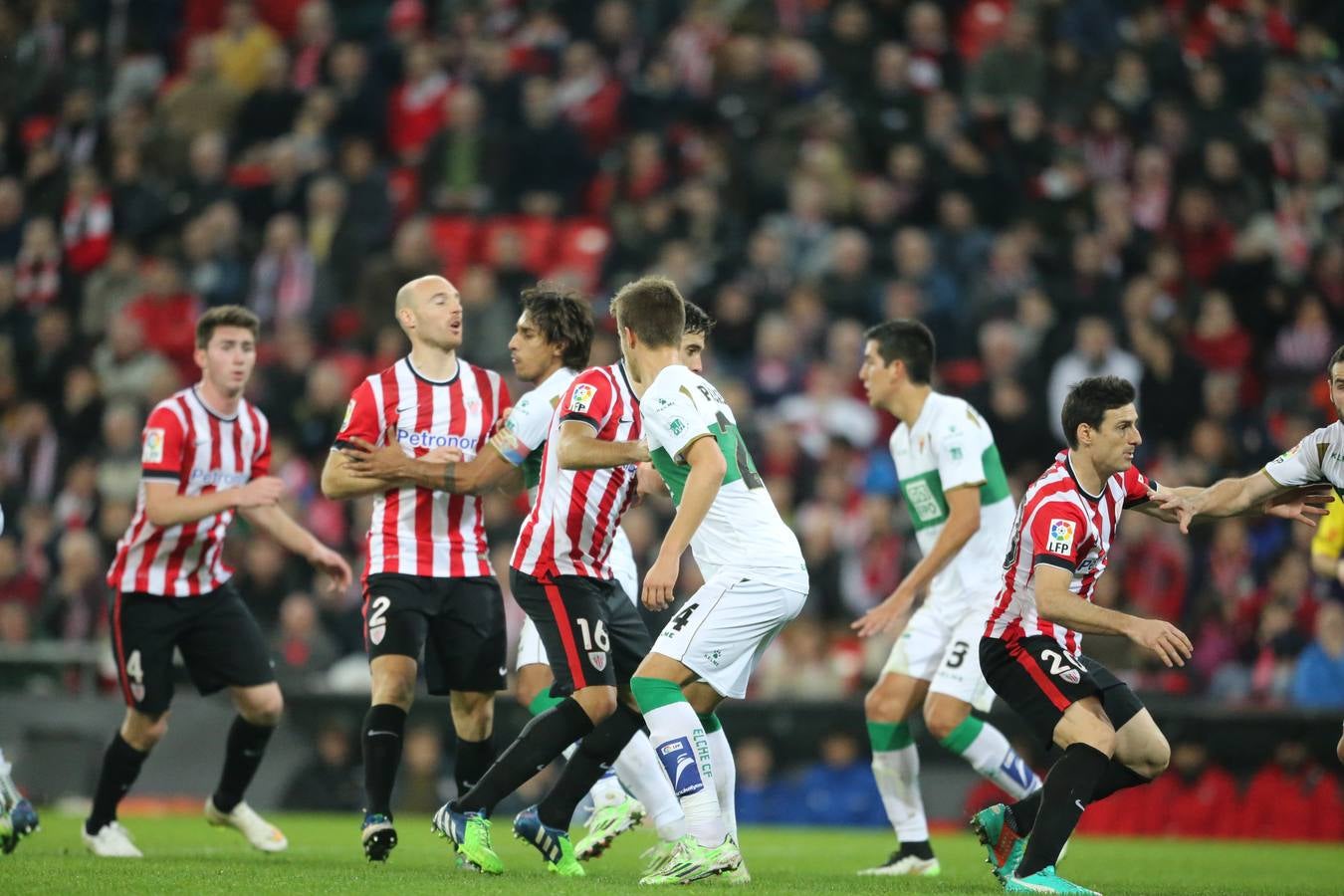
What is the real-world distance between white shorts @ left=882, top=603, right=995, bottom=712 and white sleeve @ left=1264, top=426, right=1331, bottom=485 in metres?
1.73

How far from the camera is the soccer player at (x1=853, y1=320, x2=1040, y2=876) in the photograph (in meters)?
8.48

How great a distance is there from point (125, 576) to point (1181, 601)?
8313 millimetres

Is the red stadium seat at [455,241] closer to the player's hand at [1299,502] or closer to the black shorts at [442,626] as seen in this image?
the black shorts at [442,626]

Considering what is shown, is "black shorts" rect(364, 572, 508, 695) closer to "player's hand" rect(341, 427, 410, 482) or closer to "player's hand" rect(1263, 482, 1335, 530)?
"player's hand" rect(341, 427, 410, 482)

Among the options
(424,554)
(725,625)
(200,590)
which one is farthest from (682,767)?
(200,590)

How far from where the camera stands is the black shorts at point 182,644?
8344mm

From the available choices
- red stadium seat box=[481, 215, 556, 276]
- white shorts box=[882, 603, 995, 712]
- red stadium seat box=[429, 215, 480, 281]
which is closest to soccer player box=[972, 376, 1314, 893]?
white shorts box=[882, 603, 995, 712]

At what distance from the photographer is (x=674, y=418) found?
6.54m

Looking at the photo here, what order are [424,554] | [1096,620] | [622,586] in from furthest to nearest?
1. [622,586]
2. [424,554]
3. [1096,620]

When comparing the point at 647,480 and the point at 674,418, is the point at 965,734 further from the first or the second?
the point at 674,418

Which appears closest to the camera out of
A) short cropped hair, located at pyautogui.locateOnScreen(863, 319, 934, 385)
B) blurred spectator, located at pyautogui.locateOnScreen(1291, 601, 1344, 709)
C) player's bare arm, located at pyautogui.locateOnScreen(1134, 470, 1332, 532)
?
player's bare arm, located at pyautogui.locateOnScreen(1134, 470, 1332, 532)

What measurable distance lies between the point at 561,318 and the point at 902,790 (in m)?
2.89

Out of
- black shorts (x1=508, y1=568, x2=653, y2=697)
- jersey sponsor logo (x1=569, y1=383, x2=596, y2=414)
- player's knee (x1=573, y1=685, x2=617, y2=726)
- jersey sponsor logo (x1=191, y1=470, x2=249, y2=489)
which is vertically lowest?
player's knee (x1=573, y1=685, x2=617, y2=726)

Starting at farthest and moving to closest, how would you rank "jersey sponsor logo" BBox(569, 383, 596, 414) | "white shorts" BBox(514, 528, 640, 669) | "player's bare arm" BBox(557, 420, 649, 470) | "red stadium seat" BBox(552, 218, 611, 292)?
"red stadium seat" BBox(552, 218, 611, 292), "white shorts" BBox(514, 528, 640, 669), "jersey sponsor logo" BBox(569, 383, 596, 414), "player's bare arm" BBox(557, 420, 649, 470)
